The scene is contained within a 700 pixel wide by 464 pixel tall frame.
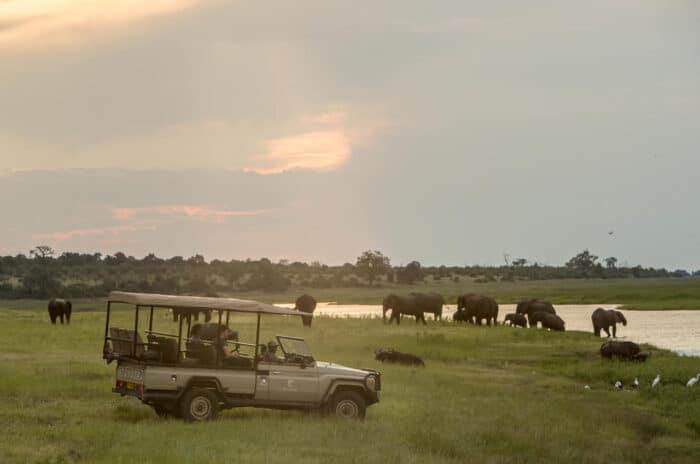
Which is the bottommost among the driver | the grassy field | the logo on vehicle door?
the grassy field

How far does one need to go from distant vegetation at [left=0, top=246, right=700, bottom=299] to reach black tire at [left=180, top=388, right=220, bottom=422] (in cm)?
7385

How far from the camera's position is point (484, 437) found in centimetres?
2061

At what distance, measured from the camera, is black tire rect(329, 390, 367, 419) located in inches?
835

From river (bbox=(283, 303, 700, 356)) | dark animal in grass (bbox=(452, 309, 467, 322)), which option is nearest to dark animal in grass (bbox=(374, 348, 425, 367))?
river (bbox=(283, 303, 700, 356))

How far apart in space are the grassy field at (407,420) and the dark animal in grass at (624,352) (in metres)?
0.71

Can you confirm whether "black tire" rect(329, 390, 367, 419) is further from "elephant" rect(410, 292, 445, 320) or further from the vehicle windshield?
"elephant" rect(410, 292, 445, 320)

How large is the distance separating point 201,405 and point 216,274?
119052 mm

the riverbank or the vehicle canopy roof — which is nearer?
the vehicle canopy roof

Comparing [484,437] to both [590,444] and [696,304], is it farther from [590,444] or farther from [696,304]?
[696,304]

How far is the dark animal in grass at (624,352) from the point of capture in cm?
3634

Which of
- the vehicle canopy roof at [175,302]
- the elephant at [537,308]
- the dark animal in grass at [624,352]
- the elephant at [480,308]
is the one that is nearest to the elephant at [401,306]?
the elephant at [480,308]

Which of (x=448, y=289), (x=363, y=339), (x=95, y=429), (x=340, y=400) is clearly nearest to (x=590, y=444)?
(x=340, y=400)

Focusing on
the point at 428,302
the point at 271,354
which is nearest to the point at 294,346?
the point at 271,354

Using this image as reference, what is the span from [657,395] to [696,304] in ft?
219
